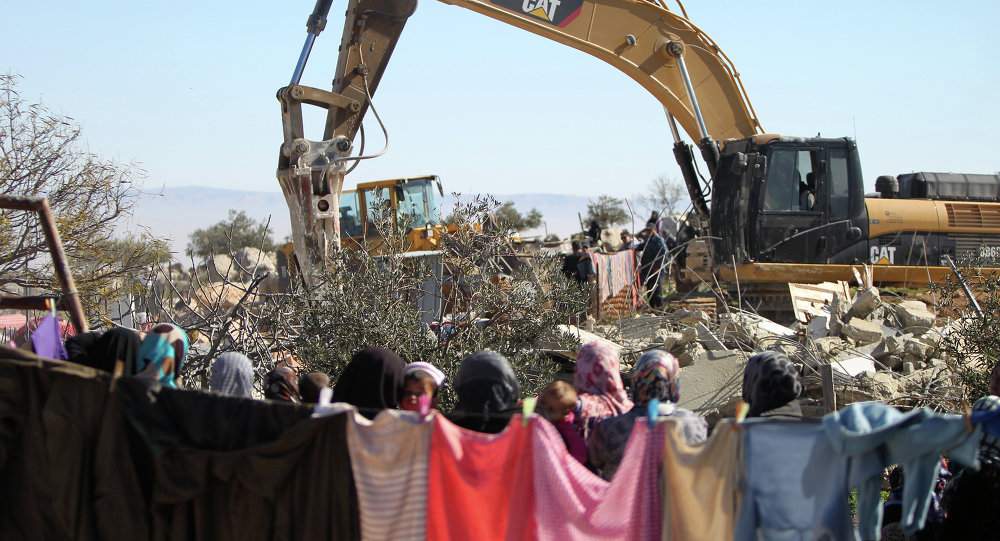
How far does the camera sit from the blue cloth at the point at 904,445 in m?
2.91

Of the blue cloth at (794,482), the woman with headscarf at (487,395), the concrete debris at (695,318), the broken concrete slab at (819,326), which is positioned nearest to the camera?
the blue cloth at (794,482)

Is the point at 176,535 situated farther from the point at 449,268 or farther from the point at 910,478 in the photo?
the point at 449,268

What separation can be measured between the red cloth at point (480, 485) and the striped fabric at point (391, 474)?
0.04 metres

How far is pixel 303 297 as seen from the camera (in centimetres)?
687

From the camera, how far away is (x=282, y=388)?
452 cm

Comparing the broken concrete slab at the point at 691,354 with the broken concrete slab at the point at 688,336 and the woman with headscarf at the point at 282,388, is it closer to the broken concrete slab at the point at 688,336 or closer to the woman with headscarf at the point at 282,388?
the broken concrete slab at the point at 688,336

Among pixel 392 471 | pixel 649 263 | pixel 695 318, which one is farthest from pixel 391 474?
pixel 649 263

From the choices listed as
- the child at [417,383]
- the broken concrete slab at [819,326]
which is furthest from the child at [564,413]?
the broken concrete slab at [819,326]

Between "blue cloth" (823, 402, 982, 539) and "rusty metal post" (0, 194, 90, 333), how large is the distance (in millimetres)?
3698

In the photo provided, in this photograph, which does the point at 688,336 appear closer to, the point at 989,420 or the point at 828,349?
the point at 828,349

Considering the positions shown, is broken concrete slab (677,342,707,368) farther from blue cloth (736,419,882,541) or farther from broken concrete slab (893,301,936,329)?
blue cloth (736,419,882,541)

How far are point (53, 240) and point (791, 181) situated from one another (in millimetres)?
9308

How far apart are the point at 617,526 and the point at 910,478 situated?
1049 mm

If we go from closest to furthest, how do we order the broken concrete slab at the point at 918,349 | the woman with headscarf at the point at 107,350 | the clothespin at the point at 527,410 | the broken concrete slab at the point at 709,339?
1. the clothespin at the point at 527,410
2. the woman with headscarf at the point at 107,350
3. the broken concrete slab at the point at 918,349
4. the broken concrete slab at the point at 709,339
